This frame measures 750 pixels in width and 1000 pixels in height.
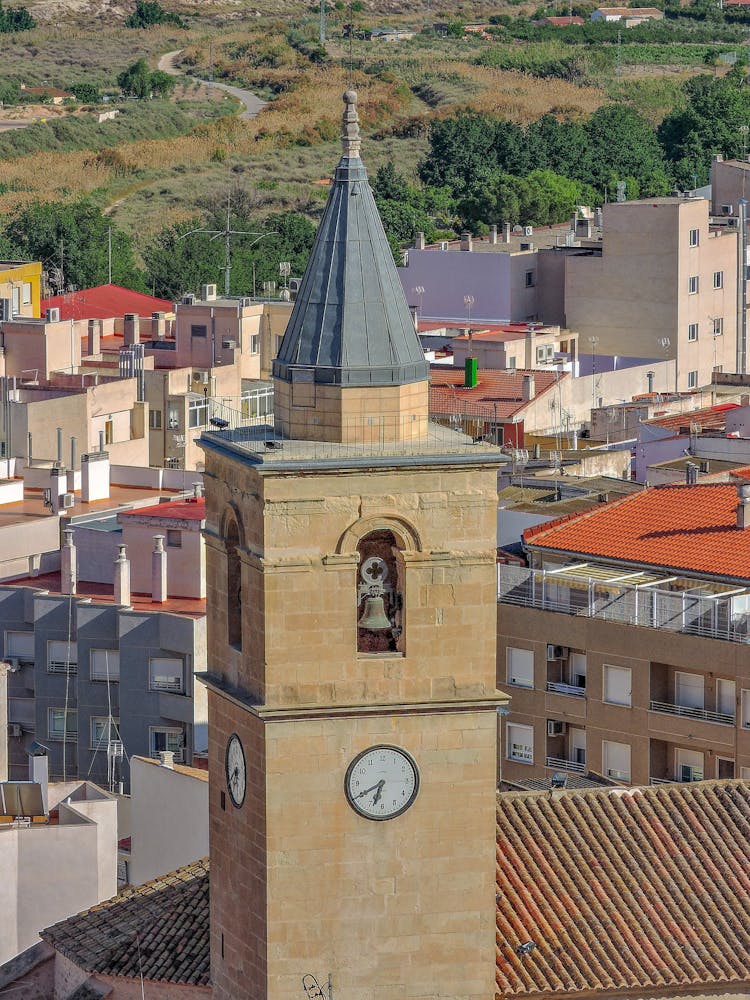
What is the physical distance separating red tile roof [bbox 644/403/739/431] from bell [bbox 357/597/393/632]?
30.7 m

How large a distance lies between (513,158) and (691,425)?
57.9m

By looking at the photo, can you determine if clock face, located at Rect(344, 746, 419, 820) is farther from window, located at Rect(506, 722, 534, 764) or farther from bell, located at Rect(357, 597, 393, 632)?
window, located at Rect(506, 722, 534, 764)

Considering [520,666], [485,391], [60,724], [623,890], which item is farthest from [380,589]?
[485,391]

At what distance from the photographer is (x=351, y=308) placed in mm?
24844

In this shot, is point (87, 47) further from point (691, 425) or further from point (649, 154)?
point (691, 425)

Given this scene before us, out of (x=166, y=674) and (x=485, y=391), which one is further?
(x=485, y=391)

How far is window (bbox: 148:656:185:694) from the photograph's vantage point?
135 feet

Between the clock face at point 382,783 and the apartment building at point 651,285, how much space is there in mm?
52559

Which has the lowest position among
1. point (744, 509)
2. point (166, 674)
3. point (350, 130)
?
point (166, 674)

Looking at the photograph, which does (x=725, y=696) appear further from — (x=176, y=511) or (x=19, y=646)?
(x=19, y=646)

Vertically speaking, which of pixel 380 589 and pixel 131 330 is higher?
pixel 380 589

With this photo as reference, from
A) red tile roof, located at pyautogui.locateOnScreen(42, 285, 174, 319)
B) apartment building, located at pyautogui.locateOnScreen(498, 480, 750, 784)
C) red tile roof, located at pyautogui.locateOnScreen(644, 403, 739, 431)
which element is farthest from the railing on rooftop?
red tile roof, located at pyautogui.locateOnScreen(42, 285, 174, 319)

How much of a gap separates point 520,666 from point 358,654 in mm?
13698

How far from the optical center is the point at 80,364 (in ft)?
220
